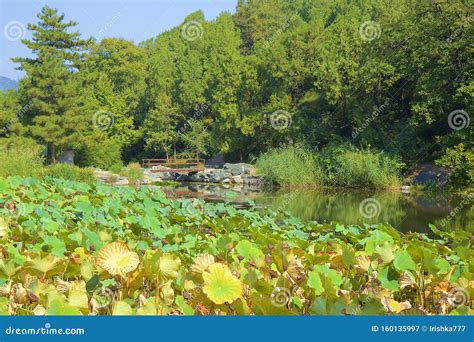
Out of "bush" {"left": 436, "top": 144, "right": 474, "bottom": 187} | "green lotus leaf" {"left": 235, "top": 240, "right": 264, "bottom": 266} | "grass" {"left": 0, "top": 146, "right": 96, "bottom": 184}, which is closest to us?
"green lotus leaf" {"left": 235, "top": 240, "right": 264, "bottom": 266}

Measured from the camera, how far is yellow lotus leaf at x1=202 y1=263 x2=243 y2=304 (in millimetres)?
2088

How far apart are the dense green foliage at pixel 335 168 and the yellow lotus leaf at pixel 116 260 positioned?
1754 cm

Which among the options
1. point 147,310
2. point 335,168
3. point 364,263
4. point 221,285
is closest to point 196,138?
point 335,168

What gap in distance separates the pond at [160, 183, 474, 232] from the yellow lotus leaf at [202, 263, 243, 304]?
6152mm

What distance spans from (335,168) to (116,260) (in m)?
19.2

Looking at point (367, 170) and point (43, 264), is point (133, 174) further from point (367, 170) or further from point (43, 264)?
point (43, 264)

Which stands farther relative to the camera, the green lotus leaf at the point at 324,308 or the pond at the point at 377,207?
the pond at the point at 377,207

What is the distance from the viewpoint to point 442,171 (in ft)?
64.7

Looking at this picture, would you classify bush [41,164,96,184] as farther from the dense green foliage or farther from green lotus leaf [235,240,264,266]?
green lotus leaf [235,240,264,266]

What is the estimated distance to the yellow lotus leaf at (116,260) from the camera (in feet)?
7.24

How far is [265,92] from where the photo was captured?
28.6 meters

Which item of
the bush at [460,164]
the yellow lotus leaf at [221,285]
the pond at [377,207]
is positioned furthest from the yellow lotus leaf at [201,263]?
the bush at [460,164]

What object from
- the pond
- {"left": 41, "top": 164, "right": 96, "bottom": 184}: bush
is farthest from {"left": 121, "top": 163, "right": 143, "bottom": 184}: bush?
{"left": 41, "top": 164, "right": 96, "bottom": 184}: bush

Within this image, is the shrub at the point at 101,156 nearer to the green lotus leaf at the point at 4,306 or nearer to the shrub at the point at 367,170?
the shrub at the point at 367,170
